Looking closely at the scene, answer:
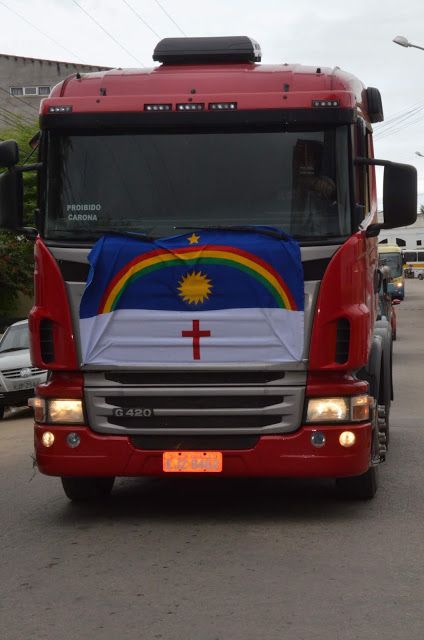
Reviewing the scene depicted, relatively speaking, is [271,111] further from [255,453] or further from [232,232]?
[255,453]

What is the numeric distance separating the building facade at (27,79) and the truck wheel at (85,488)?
148 feet

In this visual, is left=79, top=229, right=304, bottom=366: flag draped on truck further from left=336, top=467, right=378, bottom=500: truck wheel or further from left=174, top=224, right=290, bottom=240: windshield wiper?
left=336, top=467, right=378, bottom=500: truck wheel

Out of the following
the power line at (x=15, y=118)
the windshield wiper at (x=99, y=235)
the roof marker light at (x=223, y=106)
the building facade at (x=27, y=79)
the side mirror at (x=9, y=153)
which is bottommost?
the windshield wiper at (x=99, y=235)

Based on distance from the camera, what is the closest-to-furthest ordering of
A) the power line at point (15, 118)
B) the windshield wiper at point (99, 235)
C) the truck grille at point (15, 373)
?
the windshield wiper at point (99, 235), the truck grille at point (15, 373), the power line at point (15, 118)

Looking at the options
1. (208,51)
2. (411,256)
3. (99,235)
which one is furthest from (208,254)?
(411,256)

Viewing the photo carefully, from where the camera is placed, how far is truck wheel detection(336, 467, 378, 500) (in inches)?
345

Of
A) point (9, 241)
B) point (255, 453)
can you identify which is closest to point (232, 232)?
point (255, 453)

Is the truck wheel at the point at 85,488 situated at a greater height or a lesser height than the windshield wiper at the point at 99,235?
lesser

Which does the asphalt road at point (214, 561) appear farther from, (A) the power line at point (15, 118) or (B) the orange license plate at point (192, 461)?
(A) the power line at point (15, 118)

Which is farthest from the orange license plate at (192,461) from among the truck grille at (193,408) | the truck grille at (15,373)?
the truck grille at (15,373)

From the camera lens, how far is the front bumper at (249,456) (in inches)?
314

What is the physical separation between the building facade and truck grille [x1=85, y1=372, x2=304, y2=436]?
151 feet

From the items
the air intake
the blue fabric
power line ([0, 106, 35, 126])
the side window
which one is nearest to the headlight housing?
the blue fabric

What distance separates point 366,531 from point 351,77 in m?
3.39
